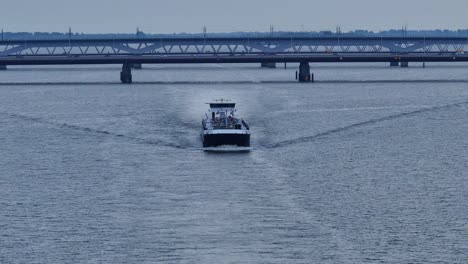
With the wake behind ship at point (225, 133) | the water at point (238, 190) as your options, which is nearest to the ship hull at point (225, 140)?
the wake behind ship at point (225, 133)

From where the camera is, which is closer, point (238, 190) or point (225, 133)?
point (238, 190)

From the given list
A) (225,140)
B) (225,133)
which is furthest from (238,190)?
(225,133)

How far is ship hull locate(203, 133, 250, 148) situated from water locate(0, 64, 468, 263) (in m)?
1.40

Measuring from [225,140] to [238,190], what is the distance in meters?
22.9

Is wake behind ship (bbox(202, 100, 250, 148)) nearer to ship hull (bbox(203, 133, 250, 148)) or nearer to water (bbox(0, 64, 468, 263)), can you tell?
ship hull (bbox(203, 133, 250, 148))

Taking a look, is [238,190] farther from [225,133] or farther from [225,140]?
[225,133]

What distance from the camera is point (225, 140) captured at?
92.4 m

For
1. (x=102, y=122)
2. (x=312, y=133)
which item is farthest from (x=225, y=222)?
(x=102, y=122)

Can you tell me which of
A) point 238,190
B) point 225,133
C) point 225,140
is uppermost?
point 225,133

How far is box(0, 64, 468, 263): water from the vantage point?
5234cm

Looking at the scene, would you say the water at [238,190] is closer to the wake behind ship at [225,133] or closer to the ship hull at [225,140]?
the ship hull at [225,140]

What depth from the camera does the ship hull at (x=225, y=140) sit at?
302 ft

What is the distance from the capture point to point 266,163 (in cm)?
8294

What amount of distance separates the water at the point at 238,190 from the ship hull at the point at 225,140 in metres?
1.40
